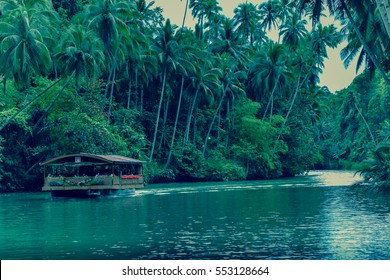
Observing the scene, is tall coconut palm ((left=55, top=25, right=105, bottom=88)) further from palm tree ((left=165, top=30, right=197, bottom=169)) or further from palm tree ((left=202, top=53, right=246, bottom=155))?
palm tree ((left=202, top=53, right=246, bottom=155))

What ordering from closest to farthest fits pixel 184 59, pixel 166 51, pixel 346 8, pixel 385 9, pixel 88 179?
1. pixel 385 9
2. pixel 346 8
3. pixel 88 179
4. pixel 166 51
5. pixel 184 59

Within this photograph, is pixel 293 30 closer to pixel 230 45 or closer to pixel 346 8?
pixel 230 45

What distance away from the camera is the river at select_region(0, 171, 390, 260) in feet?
63.2

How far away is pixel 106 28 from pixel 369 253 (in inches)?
1380

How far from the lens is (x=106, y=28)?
5047cm

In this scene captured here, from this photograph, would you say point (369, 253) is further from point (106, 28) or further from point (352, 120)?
point (352, 120)

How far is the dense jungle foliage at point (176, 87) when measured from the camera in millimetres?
43562

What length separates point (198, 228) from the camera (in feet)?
82.1

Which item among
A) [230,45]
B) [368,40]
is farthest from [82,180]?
[230,45]

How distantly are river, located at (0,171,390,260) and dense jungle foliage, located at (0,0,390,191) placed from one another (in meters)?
5.40

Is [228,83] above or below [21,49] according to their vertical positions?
above

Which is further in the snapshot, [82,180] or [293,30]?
[293,30]

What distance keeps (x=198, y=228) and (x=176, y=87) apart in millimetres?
41285

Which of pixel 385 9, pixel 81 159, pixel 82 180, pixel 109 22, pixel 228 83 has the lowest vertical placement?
pixel 82 180
